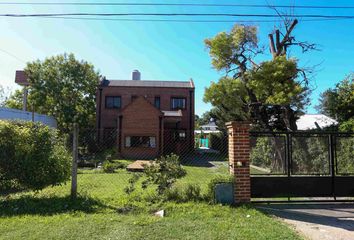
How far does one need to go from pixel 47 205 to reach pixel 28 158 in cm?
147

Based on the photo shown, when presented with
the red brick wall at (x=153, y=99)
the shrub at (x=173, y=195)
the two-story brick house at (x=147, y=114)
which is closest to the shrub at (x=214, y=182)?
the shrub at (x=173, y=195)

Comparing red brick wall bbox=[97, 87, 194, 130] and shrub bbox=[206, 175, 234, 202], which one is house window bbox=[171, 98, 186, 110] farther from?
shrub bbox=[206, 175, 234, 202]

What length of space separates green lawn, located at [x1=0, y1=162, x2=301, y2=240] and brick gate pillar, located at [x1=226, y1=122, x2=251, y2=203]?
0.48 m

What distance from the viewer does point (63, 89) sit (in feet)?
112

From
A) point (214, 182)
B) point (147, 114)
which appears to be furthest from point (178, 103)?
point (214, 182)

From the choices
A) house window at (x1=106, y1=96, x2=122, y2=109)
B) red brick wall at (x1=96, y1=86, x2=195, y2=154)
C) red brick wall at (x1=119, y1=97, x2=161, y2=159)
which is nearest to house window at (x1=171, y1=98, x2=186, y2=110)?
red brick wall at (x1=96, y1=86, x2=195, y2=154)

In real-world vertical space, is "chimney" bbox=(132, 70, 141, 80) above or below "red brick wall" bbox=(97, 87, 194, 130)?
above

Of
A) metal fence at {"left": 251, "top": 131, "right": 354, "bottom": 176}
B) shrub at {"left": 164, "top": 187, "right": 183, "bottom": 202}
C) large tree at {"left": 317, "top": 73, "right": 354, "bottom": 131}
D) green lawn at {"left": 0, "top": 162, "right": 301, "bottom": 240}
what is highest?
large tree at {"left": 317, "top": 73, "right": 354, "bottom": 131}

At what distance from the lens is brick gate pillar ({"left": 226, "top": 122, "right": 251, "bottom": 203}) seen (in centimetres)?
760

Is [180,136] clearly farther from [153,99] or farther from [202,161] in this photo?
[202,161]

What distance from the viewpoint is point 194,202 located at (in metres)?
7.50

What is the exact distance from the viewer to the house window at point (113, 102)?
107 ft

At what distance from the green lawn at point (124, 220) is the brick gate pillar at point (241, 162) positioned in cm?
48

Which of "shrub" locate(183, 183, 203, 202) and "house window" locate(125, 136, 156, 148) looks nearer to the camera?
"shrub" locate(183, 183, 203, 202)
